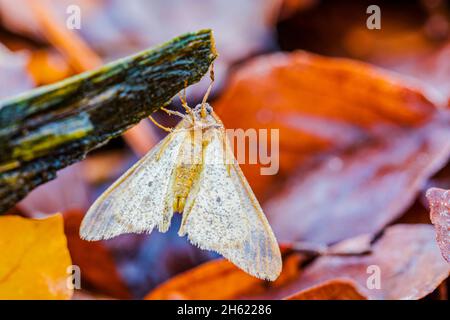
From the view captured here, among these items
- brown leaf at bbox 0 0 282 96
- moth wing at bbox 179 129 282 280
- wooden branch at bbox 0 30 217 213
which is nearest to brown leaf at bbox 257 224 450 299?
moth wing at bbox 179 129 282 280

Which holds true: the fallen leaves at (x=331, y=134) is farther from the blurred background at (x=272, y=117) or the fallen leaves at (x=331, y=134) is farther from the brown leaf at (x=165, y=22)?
the brown leaf at (x=165, y=22)

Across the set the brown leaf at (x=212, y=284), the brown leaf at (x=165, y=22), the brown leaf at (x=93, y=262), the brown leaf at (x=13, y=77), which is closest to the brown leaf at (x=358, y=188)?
the brown leaf at (x=212, y=284)

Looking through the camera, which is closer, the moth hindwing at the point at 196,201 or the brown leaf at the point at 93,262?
the moth hindwing at the point at 196,201

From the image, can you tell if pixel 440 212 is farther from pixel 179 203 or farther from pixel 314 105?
pixel 314 105

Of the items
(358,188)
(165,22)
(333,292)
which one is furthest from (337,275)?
(165,22)

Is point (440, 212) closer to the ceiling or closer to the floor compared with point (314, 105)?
closer to the floor

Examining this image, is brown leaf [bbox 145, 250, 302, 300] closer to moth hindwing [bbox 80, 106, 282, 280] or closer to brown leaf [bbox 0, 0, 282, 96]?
moth hindwing [bbox 80, 106, 282, 280]

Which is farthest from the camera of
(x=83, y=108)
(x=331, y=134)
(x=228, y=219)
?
(x=331, y=134)
